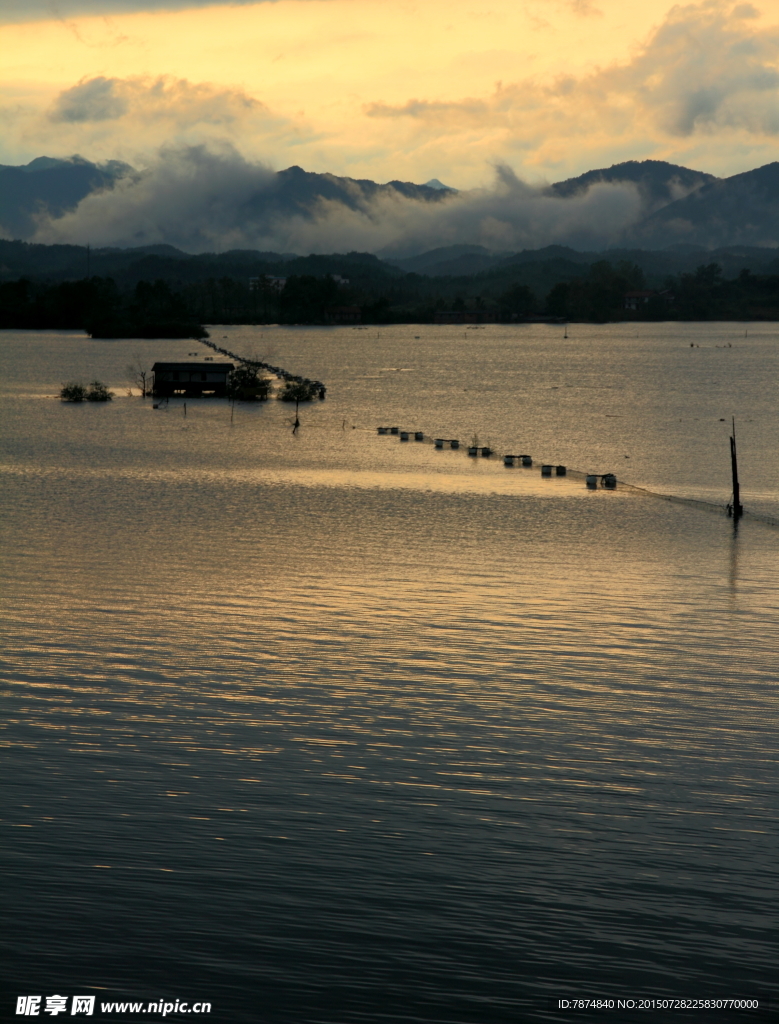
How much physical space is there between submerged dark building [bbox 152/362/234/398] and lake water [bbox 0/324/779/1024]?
8842 centimetres

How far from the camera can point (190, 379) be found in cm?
14300

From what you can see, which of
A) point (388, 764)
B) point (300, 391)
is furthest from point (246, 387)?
point (388, 764)

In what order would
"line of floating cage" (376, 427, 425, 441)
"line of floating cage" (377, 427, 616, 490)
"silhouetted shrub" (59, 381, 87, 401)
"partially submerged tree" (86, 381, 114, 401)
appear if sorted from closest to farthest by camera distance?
"line of floating cage" (377, 427, 616, 490) → "line of floating cage" (376, 427, 425, 441) → "silhouetted shrub" (59, 381, 87, 401) → "partially submerged tree" (86, 381, 114, 401)

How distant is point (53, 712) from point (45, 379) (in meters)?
153

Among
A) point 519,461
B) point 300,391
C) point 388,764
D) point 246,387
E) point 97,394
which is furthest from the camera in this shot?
point 246,387

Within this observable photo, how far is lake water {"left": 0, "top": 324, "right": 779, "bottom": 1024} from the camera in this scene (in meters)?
15.2

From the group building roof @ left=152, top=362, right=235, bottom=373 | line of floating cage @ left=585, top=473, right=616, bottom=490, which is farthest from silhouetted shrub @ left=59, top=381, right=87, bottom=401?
line of floating cage @ left=585, top=473, right=616, bottom=490

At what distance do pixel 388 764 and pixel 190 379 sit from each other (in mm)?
125644

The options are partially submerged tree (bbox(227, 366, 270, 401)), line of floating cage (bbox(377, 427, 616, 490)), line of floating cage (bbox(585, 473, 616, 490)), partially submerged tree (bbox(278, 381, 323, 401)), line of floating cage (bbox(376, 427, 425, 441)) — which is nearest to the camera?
line of floating cage (bbox(585, 473, 616, 490))

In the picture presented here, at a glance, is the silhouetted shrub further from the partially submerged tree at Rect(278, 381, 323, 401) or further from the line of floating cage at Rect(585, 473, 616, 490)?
the line of floating cage at Rect(585, 473, 616, 490)

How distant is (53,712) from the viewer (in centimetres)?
2462

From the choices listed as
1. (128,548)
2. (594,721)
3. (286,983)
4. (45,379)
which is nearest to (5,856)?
(286,983)

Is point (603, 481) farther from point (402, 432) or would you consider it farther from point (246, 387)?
point (246, 387)

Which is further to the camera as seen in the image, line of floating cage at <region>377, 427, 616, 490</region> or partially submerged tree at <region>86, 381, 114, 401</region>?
partially submerged tree at <region>86, 381, 114, 401</region>
